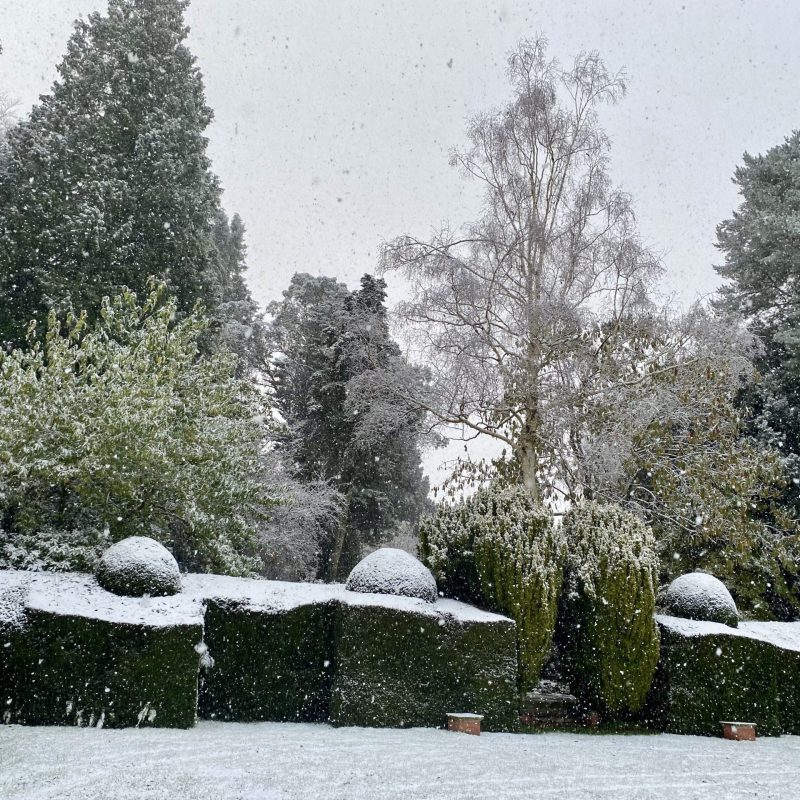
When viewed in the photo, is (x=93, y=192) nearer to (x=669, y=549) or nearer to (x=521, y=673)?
(x=521, y=673)

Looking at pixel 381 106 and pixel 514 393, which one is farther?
pixel 381 106

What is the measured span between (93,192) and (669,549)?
13665 millimetres

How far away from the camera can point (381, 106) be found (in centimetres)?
1730

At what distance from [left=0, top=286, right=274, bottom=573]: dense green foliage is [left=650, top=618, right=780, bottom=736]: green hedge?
207 inches

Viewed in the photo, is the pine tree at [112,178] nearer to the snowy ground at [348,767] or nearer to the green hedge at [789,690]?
the snowy ground at [348,767]

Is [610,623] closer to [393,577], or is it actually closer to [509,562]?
[509,562]

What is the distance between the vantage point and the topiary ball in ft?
20.5

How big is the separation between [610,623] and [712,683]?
126 cm

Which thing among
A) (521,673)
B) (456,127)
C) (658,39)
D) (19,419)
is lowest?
(521,673)

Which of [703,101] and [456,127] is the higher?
[703,101]

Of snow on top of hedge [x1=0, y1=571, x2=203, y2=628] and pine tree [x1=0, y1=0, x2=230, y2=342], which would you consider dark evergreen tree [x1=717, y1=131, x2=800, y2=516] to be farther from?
snow on top of hedge [x1=0, y1=571, x2=203, y2=628]

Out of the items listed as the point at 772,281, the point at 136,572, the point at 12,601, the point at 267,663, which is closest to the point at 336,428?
the point at 772,281

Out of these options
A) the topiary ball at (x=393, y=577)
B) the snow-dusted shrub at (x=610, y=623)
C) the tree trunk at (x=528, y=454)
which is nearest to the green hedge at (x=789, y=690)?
the snow-dusted shrub at (x=610, y=623)

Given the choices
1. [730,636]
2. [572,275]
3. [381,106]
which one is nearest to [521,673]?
[730,636]
